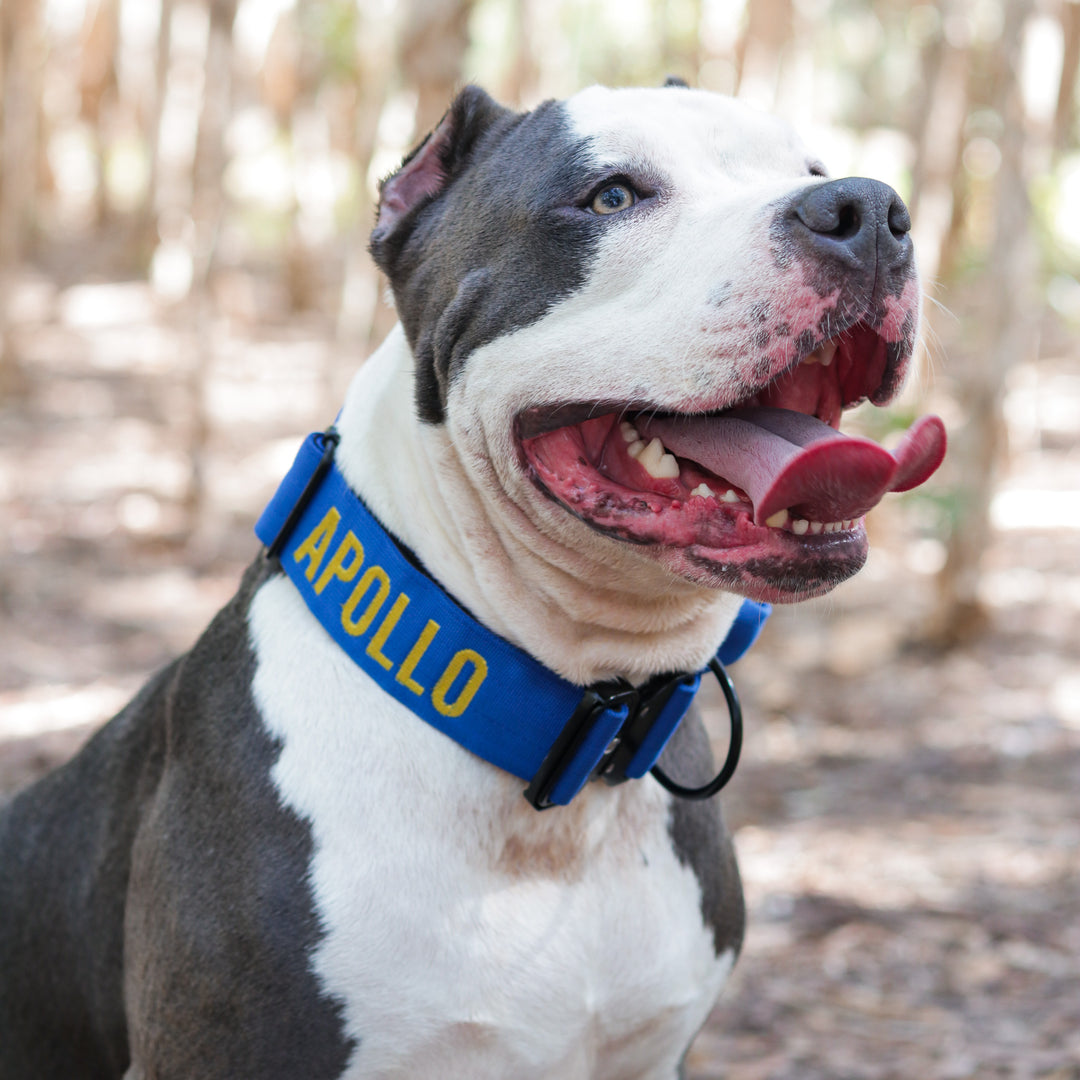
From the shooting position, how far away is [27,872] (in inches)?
100

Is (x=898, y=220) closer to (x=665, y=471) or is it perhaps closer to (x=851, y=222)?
(x=851, y=222)

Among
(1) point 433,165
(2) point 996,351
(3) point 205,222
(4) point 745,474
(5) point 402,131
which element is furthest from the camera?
(5) point 402,131

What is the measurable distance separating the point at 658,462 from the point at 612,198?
1.45 feet

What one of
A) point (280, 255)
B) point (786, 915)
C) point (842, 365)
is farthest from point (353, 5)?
point (842, 365)

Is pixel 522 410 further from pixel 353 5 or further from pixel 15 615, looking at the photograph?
pixel 353 5

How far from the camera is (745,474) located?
1909 mm

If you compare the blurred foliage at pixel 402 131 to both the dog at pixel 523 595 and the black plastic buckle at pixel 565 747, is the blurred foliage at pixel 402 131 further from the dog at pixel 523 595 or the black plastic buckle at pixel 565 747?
the black plastic buckle at pixel 565 747

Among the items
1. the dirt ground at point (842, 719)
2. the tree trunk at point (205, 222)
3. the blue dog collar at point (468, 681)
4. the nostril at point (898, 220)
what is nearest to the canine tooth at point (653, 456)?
the blue dog collar at point (468, 681)

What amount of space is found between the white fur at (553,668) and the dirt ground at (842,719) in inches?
63.5

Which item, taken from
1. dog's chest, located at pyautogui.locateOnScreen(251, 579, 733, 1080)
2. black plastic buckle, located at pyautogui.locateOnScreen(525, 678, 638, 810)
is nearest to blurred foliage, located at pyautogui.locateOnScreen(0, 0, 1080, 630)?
black plastic buckle, located at pyautogui.locateOnScreen(525, 678, 638, 810)

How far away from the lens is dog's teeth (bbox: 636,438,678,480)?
1.97 metres

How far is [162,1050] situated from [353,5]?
56.6ft

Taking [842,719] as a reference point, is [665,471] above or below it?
above

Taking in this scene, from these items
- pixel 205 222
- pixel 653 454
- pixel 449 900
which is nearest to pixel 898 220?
pixel 653 454
